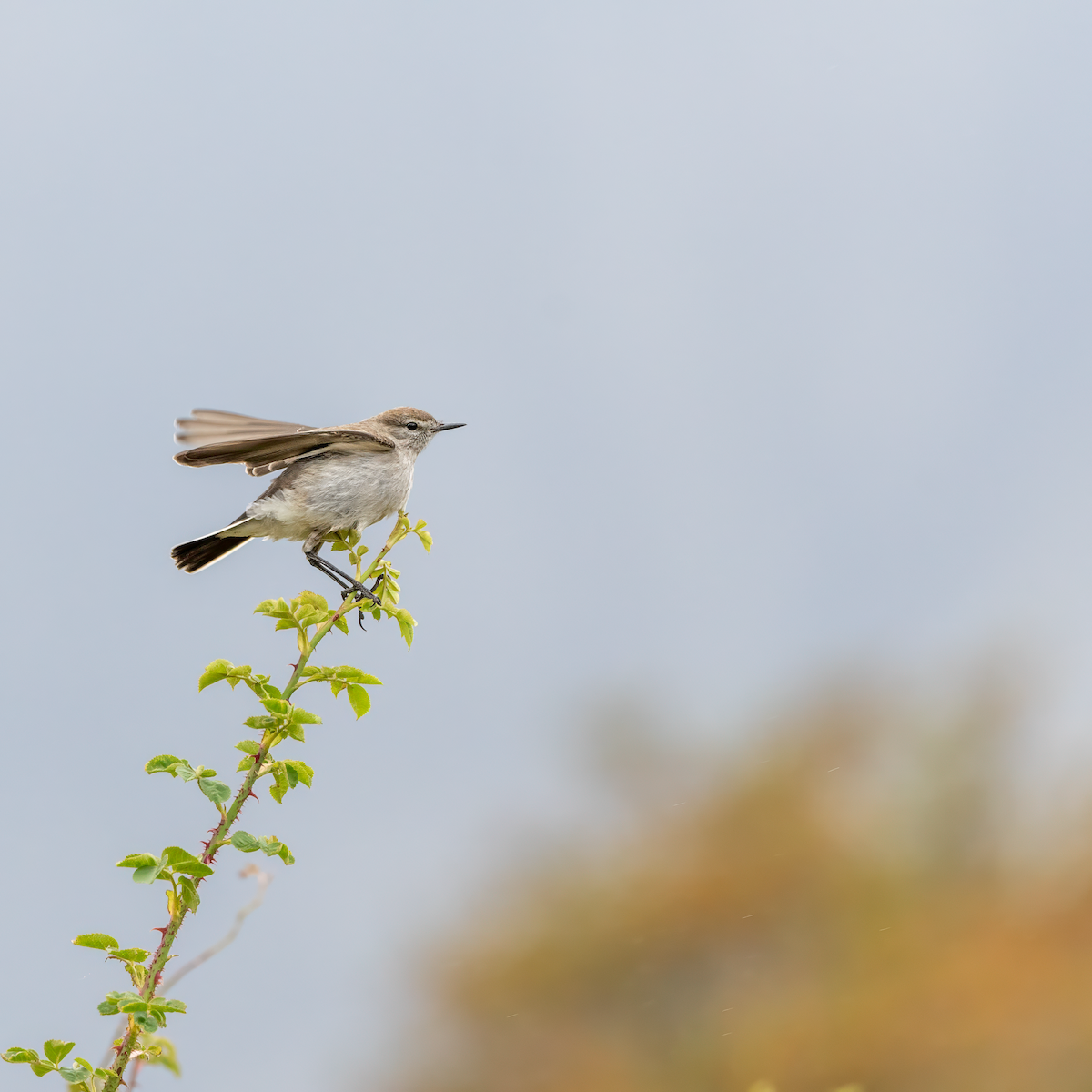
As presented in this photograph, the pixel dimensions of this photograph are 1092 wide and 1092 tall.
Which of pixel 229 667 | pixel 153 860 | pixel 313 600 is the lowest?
pixel 153 860

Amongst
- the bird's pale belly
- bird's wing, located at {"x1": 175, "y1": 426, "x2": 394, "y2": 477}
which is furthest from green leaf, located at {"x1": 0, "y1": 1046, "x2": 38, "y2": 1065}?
the bird's pale belly

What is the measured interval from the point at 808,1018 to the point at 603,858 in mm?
9036

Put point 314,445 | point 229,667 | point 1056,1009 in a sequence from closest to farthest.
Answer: point 229,667, point 314,445, point 1056,1009

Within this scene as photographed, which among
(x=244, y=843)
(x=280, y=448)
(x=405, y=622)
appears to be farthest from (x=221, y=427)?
(x=244, y=843)

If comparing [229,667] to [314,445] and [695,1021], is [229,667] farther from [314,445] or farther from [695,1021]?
[695,1021]

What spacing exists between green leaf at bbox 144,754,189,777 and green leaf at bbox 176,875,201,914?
0.19 meters

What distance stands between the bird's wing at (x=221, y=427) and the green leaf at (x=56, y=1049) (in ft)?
9.72

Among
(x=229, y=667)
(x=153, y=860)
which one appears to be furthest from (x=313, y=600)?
(x=153, y=860)

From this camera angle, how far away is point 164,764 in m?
2.29

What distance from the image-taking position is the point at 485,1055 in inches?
1065

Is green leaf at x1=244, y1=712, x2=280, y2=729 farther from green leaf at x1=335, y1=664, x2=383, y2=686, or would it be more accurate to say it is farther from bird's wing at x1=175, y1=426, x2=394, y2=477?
bird's wing at x1=175, y1=426, x2=394, y2=477

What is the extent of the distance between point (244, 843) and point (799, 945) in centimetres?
2805

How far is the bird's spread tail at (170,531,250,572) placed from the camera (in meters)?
5.07

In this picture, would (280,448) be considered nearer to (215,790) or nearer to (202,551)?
(202,551)
